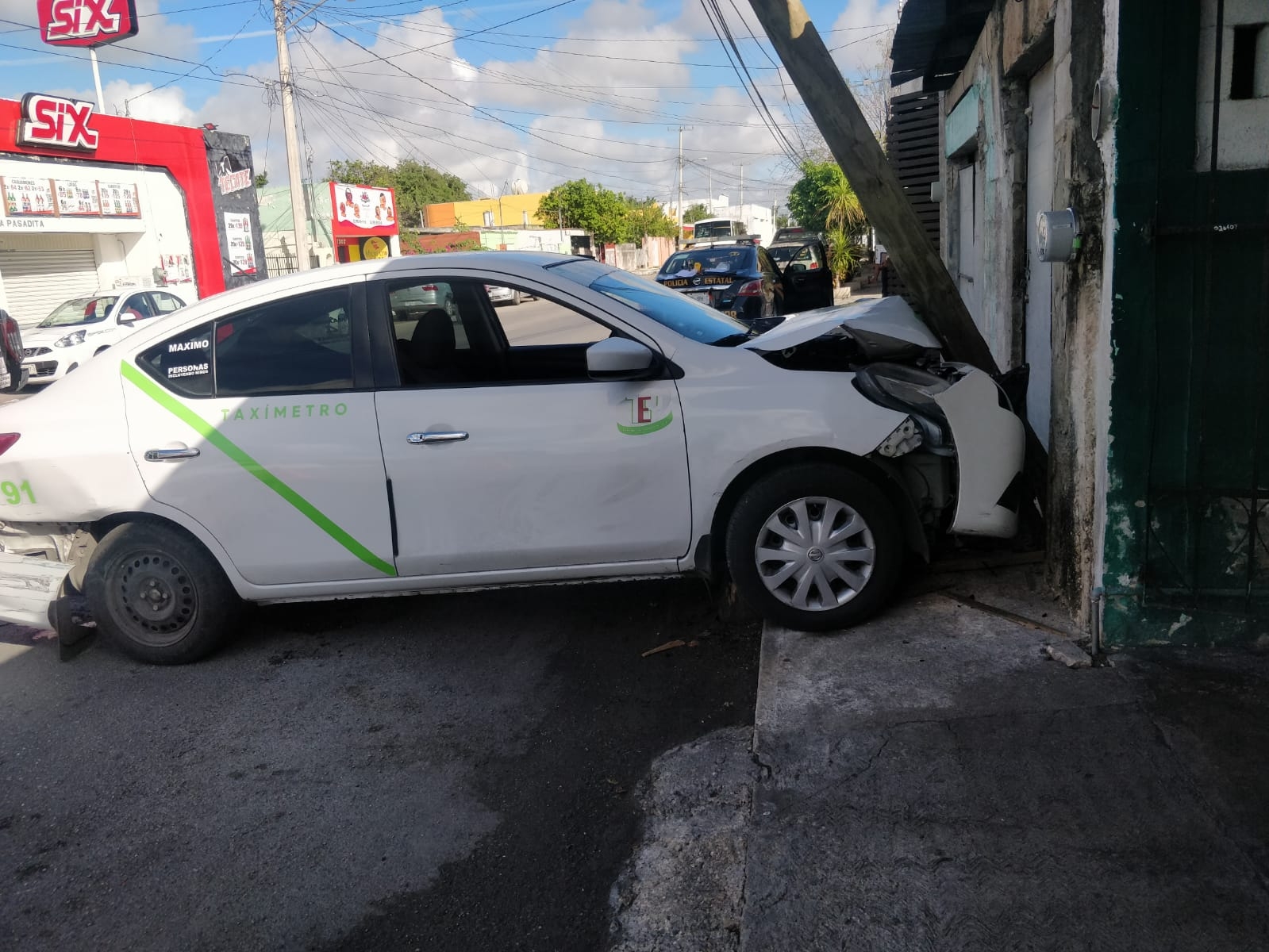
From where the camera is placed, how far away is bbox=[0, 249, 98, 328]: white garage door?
24.0 metres

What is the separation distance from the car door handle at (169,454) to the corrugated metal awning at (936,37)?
5523mm

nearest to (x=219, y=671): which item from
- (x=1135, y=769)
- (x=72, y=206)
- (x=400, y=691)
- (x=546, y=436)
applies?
(x=400, y=691)

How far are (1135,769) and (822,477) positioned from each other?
1620 mm

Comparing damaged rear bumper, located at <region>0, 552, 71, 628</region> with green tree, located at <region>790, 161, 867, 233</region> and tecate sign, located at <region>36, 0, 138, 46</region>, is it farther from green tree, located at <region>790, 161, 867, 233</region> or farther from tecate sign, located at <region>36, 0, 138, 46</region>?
tecate sign, located at <region>36, 0, 138, 46</region>

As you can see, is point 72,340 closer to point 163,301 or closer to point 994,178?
point 163,301

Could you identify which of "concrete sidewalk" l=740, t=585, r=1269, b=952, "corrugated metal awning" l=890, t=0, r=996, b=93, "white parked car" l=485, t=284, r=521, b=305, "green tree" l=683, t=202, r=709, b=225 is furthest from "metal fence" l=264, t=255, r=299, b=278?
"green tree" l=683, t=202, r=709, b=225

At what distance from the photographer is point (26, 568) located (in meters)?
4.90

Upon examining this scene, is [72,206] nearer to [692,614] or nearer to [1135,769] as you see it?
[692,614]

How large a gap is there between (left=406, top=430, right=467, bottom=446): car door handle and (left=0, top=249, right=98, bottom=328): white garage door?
886 inches

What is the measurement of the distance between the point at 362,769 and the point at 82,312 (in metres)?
18.0

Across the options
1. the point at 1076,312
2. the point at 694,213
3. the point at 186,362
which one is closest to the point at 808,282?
the point at 1076,312

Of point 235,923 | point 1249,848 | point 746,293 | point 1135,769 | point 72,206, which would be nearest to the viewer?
point 1249,848

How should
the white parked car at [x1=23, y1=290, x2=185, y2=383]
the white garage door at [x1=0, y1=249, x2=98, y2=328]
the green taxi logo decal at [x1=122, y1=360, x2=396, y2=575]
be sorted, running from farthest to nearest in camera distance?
the white garage door at [x1=0, y1=249, x2=98, y2=328] → the white parked car at [x1=23, y1=290, x2=185, y2=383] → the green taxi logo decal at [x1=122, y1=360, x2=396, y2=575]

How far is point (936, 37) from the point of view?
8.20 m
